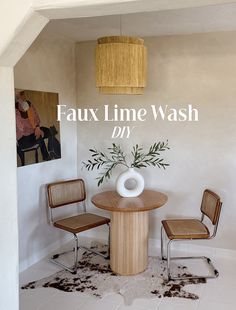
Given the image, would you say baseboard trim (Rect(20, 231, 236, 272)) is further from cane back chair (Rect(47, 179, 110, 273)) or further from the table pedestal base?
the table pedestal base

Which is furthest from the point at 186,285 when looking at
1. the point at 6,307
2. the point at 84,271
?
the point at 6,307

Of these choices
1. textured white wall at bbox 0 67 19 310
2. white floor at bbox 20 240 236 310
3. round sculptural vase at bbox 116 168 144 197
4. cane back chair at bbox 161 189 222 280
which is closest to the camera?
textured white wall at bbox 0 67 19 310

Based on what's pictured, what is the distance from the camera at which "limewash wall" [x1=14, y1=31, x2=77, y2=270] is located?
3121 millimetres

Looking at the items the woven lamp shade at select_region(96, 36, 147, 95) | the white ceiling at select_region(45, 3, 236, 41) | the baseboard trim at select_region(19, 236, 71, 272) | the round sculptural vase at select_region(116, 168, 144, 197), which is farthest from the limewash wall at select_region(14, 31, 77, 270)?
the woven lamp shade at select_region(96, 36, 147, 95)

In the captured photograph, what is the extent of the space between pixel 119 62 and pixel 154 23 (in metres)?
0.83

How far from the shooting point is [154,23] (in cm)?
297

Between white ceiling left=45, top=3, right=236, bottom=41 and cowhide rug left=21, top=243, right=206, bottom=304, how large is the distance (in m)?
2.24

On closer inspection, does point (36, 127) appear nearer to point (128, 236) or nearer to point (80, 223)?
point (80, 223)

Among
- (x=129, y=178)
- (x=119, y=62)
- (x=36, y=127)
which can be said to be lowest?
(x=129, y=178)

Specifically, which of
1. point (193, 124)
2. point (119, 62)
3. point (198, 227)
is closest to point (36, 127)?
Result: point (119, 62)

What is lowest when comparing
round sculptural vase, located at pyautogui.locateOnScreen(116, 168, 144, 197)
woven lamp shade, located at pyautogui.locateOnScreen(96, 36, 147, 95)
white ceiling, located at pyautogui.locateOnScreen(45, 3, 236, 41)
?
round sculptural vase, located at pyautogui.locateOnScreen(116, 168, 144, 197)

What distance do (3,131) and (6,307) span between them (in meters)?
0.82

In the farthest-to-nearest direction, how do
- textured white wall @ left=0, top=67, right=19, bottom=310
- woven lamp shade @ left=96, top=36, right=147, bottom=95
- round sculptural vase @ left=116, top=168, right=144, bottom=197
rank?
round sculptural vase @ left=116, top=168, right=144, bottom=197 < woven lamp shade @ left=96, top=36, right=147, bottom=95 < textured white wall @ left=0, top=67, right=19, bottom=310

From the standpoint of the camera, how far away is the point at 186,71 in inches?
134
